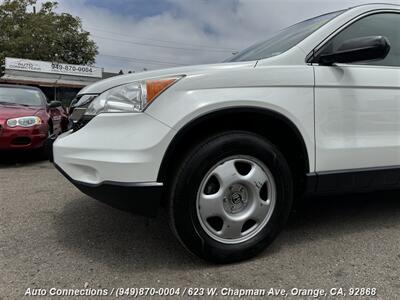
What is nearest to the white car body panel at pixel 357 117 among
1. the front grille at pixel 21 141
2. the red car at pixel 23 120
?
the red car at pixel 23 120

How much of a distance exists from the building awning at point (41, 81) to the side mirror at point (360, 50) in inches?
1225

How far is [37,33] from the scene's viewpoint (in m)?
36.3

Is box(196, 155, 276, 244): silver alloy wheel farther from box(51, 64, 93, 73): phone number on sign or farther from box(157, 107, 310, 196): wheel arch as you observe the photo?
box(51, 64, 93, 73): phone number on sign

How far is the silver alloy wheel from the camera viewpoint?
2471 millimetres

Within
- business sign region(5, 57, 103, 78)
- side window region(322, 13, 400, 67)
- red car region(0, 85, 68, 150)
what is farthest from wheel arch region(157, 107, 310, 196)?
business sign region(5, 57, 103, 78)

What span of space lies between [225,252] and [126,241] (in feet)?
2.65

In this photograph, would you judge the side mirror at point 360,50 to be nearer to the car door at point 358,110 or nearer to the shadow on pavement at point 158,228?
the car door at point 358,110

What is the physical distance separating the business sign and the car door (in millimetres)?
33180

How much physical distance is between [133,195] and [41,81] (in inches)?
1266

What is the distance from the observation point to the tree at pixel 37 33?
3581 centimetres

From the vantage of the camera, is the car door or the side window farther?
the side window

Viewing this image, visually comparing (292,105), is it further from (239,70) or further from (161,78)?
(161,78)

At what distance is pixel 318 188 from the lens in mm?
2777

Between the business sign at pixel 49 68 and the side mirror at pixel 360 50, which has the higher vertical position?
the business sign at pixel 49 68
